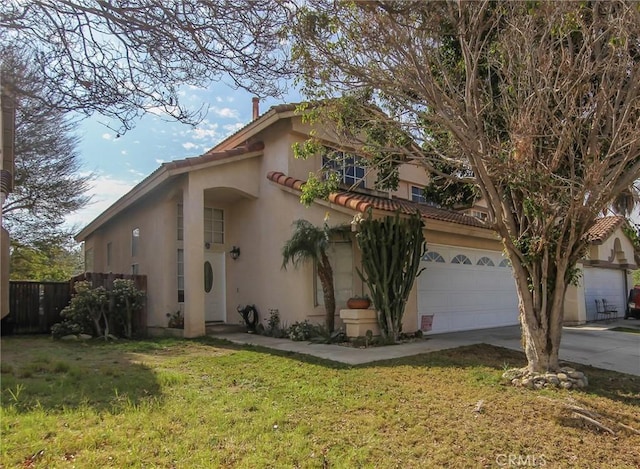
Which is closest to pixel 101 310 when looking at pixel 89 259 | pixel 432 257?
pixel 432 257

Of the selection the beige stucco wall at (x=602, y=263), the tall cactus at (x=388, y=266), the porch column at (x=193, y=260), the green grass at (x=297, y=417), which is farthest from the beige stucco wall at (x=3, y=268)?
the beige stucco wall at (x=602, y=263)

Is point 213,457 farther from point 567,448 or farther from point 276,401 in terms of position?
point 567,448

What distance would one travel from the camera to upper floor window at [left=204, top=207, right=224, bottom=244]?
1507 centimetres

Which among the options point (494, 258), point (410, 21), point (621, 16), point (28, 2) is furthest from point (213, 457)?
point (494, 258)

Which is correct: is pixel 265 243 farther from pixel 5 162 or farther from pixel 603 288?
pixel 603 288

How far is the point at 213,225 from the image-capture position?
50.1ft

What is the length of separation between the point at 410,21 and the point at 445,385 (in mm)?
5426

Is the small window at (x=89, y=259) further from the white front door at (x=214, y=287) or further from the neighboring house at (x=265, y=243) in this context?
the white front door at (x=214, y=287)

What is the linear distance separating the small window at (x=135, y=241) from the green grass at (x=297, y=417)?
336 inches

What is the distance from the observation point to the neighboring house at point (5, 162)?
Answer: 123 inches

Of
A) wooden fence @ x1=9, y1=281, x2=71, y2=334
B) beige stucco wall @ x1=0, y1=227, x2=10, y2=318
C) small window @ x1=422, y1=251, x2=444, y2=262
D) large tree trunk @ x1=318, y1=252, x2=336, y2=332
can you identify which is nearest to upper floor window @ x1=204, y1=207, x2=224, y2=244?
large tree trunk @ x1=318, y1=252, x2=336, y2=332

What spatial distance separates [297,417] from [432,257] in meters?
8.77

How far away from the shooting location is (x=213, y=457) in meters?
4.32

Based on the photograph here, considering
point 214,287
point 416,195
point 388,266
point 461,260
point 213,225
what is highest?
point 416,195
